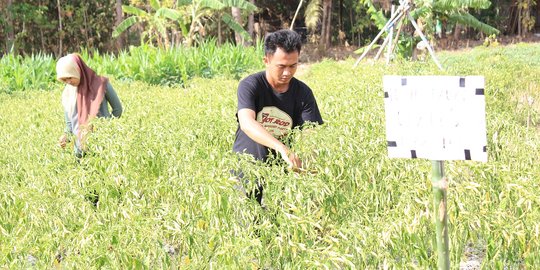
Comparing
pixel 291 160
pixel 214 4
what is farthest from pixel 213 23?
pixel 291 160

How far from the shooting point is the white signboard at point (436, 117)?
2.21m

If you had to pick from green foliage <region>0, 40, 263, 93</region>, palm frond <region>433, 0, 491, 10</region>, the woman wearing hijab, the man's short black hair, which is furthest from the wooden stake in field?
palm frond <region>433, 0, 491, 10</region>

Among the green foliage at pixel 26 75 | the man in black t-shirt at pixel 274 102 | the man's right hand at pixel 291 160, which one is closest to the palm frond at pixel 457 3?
the green foliage at pixel 26 75

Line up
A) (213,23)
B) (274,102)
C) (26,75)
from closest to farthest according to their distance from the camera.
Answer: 1. (274,102)
2. (26,75)
3. (213,23)

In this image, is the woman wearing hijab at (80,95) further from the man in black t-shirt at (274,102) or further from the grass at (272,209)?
the man in black t-shirt at (274,102)

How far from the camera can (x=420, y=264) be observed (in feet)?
8.29

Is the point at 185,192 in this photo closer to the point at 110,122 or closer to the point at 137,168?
the point at 137,168

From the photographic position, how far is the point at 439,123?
2273 millimetres

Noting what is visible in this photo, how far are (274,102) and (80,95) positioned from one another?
1601 mm

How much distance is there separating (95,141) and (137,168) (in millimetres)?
376

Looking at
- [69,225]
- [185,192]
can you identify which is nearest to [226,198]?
[185,192]

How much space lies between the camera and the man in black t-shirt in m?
3.13

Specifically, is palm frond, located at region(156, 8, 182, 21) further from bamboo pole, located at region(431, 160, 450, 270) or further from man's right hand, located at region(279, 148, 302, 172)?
bamboo pole, located at region(431, 160, 450, 270)

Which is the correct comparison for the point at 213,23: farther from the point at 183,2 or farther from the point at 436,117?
the point at 436,117
